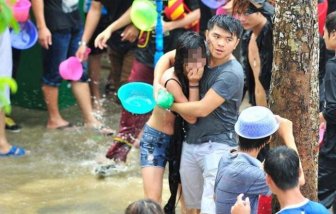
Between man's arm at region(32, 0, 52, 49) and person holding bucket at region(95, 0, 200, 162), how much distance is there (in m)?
0.79

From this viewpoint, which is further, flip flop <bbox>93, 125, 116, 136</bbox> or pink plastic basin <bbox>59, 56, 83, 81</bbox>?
flip flop <bbox>93, 125, 116, 136</bbox>

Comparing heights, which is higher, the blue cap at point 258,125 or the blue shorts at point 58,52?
the blue cap at point 258,125

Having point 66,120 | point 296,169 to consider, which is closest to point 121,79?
point 66,120

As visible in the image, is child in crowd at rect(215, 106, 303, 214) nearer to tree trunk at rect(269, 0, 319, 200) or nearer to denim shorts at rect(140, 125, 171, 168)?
tree trunk at rect(269, 0, 319, 200)

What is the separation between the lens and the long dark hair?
4422mm

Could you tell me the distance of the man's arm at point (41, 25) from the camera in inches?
260

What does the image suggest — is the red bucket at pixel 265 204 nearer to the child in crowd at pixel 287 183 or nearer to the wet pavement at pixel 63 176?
the child in crowd at pixel 287 183

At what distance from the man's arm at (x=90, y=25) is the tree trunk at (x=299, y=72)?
9.69ft

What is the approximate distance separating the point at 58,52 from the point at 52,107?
1.77 ft

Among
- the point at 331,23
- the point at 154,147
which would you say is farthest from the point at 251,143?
the point at 331,23

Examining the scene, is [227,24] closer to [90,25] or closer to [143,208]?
[143,208]

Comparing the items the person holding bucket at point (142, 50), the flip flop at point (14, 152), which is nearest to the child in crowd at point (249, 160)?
the person holding bucket at point (142, 50)

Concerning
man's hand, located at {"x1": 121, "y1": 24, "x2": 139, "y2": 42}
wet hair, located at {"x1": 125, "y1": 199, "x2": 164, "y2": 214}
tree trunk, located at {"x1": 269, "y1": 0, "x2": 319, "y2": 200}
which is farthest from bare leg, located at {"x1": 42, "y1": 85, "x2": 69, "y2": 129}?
wet hair, located at {"x1": 125, "y1": 199, "x2": 164, "y2": 214}

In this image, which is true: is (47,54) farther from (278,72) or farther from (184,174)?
(278,72)
